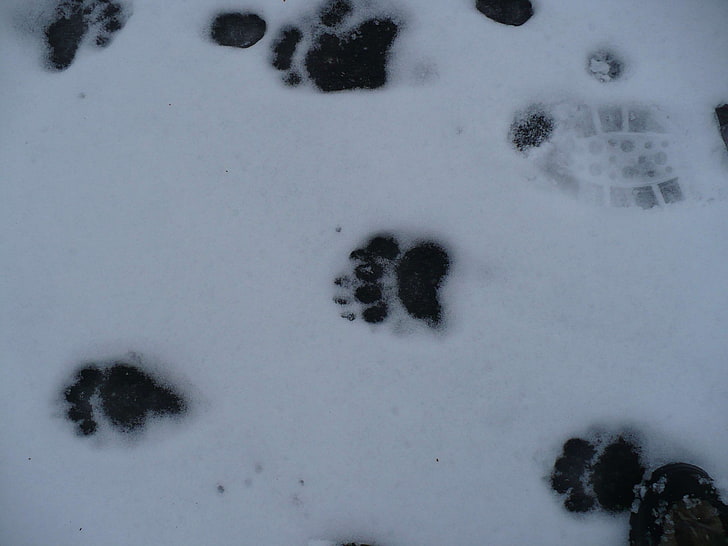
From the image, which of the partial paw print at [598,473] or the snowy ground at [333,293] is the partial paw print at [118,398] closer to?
the snowy ground at [333,293]

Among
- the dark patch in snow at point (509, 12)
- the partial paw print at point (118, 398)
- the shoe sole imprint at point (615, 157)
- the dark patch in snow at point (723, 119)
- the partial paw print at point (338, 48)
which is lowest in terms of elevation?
the partial paw print at point (118, 398)

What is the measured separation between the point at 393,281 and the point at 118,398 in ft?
3.50

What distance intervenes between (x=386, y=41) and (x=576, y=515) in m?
1.80

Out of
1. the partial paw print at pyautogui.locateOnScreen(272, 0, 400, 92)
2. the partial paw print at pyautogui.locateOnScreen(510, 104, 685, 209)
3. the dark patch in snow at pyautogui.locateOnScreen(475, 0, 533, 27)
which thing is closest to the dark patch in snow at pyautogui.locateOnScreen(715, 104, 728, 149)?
the partial paw print at pyautogui.locateOnScreen(510, 104, 685, 209)

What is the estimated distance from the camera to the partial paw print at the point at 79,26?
6.46 ft

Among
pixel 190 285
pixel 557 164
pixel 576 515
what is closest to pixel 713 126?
pixel 557 164

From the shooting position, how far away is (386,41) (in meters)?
1.90

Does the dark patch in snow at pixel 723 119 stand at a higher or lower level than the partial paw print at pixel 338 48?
lower

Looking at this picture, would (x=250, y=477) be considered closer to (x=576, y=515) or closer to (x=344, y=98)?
(x=576, y=515)

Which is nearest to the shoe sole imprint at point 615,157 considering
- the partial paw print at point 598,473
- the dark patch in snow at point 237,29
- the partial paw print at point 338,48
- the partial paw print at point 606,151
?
the partial paw print at point 606,151

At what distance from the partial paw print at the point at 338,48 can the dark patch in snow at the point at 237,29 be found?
0.09 m

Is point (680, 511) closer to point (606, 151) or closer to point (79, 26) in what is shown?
point (606, 151)

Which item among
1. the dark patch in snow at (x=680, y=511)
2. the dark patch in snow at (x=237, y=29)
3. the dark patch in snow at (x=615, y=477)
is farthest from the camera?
the dark patch in snow at (x=237, y=29)

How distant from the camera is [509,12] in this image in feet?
6.22
